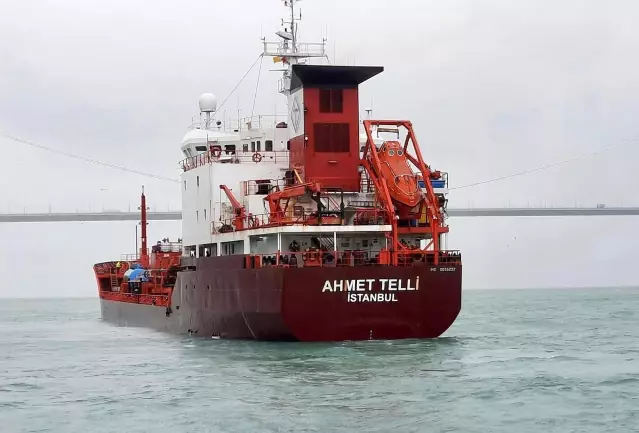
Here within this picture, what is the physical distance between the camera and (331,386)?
21703 mm

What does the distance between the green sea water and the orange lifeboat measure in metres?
3.96

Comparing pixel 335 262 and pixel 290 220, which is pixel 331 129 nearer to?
pixel 290 220

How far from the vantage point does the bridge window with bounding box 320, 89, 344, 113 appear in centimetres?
3056

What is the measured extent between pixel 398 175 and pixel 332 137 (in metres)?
2.23

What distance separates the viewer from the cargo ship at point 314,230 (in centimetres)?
2738

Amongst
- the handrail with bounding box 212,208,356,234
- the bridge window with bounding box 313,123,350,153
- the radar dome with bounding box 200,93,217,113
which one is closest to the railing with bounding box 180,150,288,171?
the handrail with bounding box 212,208,356,234

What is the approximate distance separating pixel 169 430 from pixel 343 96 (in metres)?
14.7

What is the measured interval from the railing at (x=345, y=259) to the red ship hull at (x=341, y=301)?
331 millimetres

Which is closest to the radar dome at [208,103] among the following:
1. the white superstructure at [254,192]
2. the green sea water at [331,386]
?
the white superstructure at [254,192]

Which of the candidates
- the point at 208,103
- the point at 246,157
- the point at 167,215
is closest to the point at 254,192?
the point at 246,157

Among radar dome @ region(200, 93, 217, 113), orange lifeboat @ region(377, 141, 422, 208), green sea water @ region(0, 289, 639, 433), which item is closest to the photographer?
green sea water @ region(0, 289, 639, 433)

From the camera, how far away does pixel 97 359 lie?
28781 millimetres

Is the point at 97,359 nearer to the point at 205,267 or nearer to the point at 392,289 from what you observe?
the point at 205,267

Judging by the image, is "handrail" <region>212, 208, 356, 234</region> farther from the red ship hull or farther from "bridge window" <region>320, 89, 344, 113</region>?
"bridge window" <region>320, 89, 344, 113</region>
